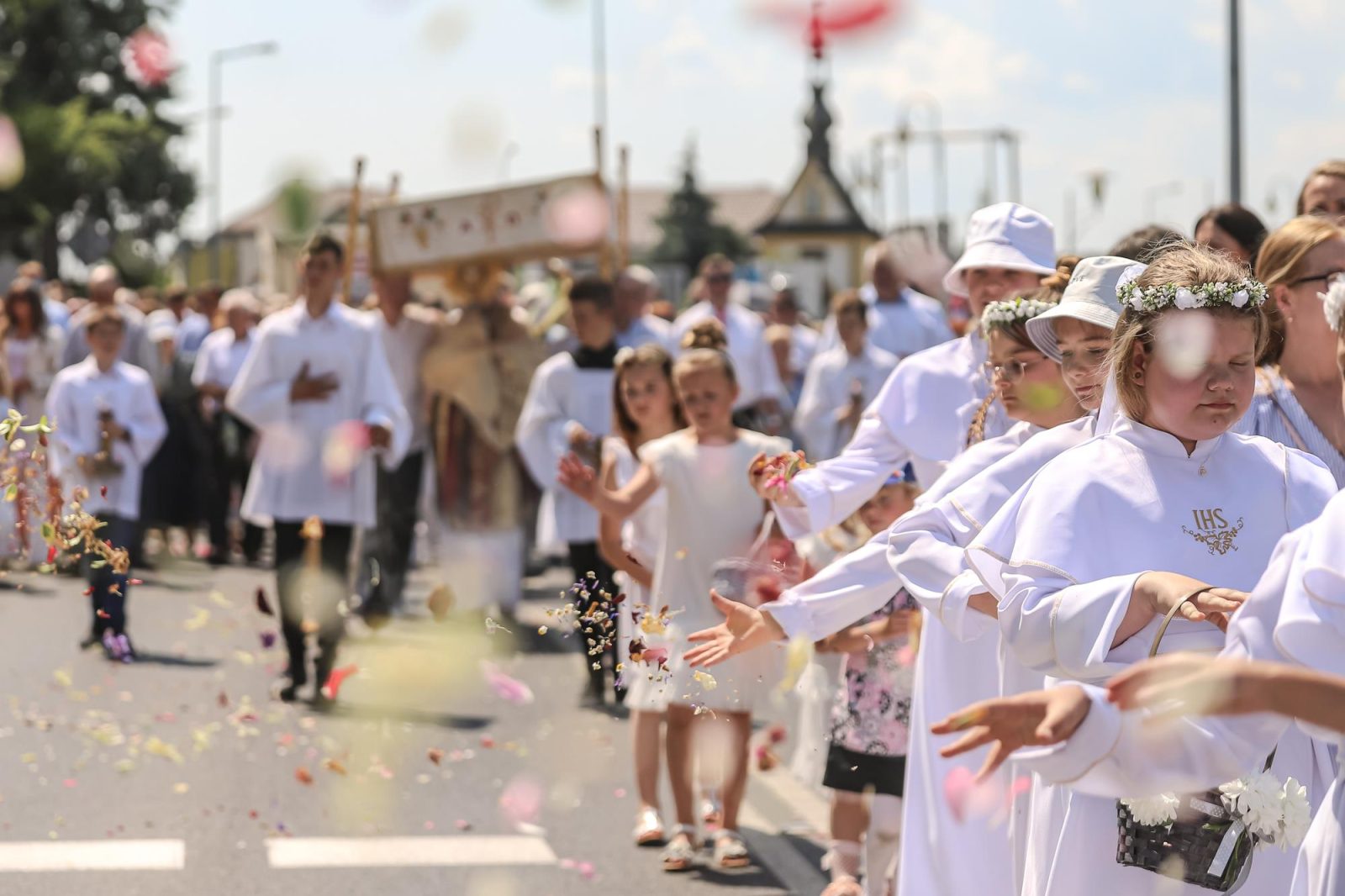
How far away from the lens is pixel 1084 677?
11.9ft

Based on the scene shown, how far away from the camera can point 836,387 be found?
1462 cm

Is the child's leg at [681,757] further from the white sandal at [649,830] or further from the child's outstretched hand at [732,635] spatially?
the child's outstretched hand at [732,635]

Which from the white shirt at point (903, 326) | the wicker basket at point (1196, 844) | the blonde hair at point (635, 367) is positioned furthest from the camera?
the white shirt at point (903, 326)

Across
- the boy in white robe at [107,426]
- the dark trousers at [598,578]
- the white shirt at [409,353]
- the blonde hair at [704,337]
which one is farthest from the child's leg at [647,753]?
the white shirt at [409,353]

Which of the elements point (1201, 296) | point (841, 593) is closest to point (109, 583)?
point (841, 593)

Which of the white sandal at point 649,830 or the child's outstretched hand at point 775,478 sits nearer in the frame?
the child's outstretched hand at point 775,478

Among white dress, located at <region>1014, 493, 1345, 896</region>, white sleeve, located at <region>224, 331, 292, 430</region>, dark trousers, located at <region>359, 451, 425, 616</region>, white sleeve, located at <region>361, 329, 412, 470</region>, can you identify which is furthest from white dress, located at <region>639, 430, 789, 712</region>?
dark trousers, located at <region>359, 451, 425, 616</region>

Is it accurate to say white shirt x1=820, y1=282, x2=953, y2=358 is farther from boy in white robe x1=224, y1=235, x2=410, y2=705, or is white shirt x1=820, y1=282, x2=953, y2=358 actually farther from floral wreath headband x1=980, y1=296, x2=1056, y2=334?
floral wreath headband x1=980, y1=296, x2=1056, y2=334

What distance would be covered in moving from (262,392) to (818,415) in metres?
5.11

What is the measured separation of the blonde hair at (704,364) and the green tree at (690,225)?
10363cm

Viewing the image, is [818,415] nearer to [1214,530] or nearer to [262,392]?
[262,392]

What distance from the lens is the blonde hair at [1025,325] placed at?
5078 millimetres

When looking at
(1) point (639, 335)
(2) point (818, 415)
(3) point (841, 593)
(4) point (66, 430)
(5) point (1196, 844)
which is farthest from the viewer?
(2) point (818, 415)

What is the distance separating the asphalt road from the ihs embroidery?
3.45 meters
